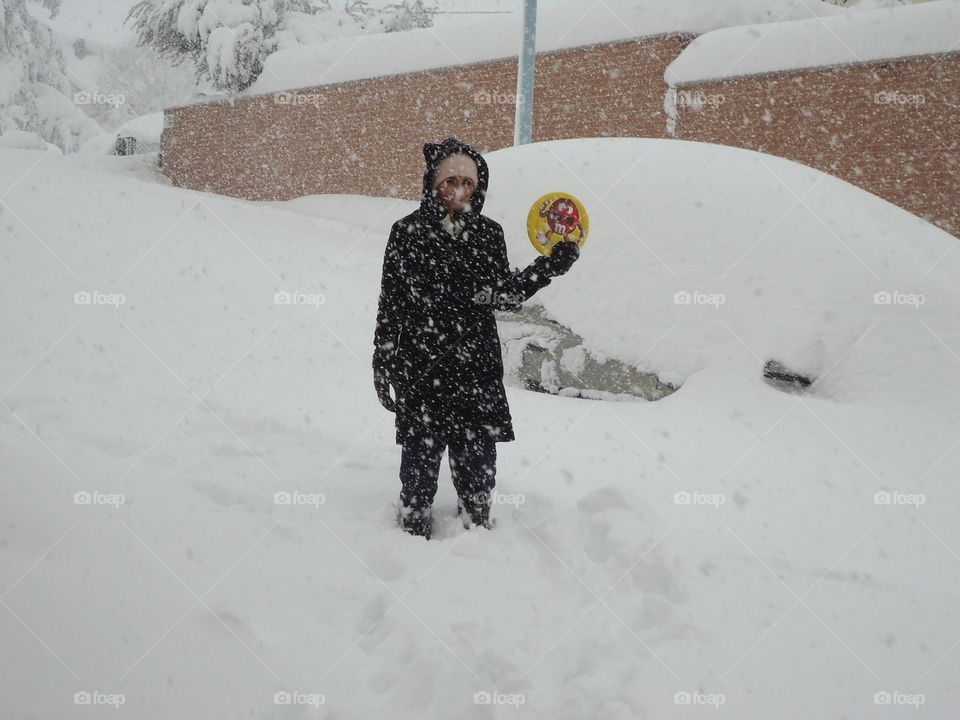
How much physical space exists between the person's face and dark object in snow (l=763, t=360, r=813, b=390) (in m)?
2.43

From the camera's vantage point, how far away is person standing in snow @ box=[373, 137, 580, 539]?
8.74 feet

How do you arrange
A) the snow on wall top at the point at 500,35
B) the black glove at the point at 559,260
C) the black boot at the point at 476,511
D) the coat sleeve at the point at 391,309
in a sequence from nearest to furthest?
the black glove at the point at 559,260
the coat sleeve at the point at 391,309
the black boot at the point at 476,511
the snow on wall top at the point at 500,35

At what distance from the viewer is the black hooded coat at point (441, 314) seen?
2676 millimetres

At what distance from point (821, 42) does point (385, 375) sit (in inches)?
376

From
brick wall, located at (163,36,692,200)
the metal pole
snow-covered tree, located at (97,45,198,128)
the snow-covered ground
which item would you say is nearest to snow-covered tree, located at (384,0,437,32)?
brick wall, located at (163,36,692,200)

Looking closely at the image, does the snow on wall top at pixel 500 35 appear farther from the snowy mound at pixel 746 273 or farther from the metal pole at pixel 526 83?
the snowy mound at pixel 746 273

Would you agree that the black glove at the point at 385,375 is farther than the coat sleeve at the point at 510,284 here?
Yes

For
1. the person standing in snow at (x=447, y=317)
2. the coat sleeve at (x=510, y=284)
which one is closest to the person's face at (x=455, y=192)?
the person standing in snow at (x=447, y=317)

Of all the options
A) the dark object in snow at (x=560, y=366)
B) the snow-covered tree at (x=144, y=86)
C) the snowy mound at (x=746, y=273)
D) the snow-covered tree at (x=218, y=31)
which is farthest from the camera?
the snow-covered tree at (x=144, y=86)

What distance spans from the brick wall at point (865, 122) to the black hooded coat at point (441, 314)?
851 cm

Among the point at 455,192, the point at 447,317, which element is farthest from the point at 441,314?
the point at 455,192

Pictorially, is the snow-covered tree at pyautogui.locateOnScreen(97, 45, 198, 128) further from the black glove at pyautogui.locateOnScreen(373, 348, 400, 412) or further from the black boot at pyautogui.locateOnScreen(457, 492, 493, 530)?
the black boot at pyautogui.locateOnScreen(457, 492, 493, 530)

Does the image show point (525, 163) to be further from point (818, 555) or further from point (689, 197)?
point (818, 555)

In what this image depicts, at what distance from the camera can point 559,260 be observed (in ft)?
8.45
